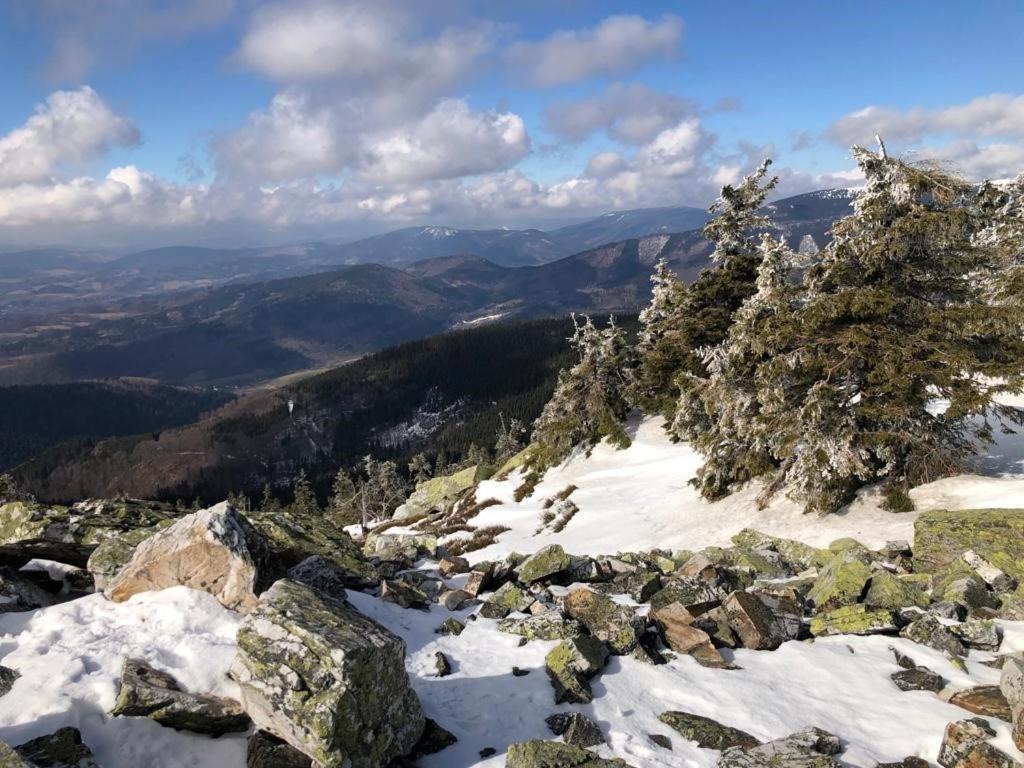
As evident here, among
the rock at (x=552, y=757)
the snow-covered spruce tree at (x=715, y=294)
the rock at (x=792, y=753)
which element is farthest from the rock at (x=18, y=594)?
the snow-covered spruce tree at (x=715, y=294)

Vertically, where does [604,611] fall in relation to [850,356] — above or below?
below

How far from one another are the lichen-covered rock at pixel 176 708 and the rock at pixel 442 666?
326 cm

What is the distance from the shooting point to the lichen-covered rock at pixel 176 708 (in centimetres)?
679

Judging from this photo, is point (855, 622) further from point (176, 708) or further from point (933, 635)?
point (176, 708)

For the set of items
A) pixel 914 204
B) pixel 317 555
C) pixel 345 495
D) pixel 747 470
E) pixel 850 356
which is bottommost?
pixel 345 495

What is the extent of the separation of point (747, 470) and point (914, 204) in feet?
38.4

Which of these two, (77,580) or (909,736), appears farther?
(77,580)

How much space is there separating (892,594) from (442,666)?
31.2ft

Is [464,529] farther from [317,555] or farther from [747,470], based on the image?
[317,555]

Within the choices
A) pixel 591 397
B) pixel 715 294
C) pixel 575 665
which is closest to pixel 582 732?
pixel 575 665

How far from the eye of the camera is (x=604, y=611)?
1105 centimetres

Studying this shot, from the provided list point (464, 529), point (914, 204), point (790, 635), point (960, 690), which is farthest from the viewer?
point (464, 529)

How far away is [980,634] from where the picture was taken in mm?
9938

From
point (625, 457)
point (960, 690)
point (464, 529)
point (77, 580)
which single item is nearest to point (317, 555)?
point (77, 580)
